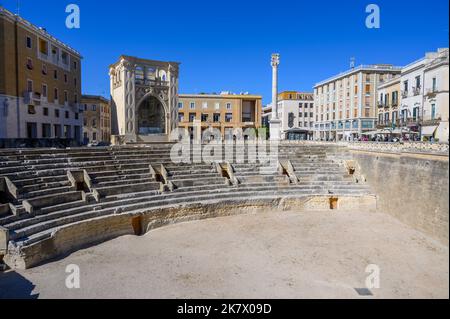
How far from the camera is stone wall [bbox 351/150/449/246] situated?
43.7 ft

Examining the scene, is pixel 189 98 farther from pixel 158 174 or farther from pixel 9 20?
pixel 158 174

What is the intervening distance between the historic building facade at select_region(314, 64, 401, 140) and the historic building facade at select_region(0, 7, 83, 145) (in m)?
36.2

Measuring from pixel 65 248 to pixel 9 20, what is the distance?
2184 centimetres

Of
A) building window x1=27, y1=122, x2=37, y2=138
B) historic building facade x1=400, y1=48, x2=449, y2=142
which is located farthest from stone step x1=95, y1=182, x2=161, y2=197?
historic building facade x1=400, y1=48, x2=449, y2=142

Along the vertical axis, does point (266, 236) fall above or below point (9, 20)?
below

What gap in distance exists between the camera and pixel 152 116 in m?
35.8

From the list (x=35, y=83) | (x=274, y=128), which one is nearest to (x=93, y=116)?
(x=35, y=83)

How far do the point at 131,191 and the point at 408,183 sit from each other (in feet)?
46.6

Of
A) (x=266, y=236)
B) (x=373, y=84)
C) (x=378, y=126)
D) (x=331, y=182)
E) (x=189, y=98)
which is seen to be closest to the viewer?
(x=266, y=236)

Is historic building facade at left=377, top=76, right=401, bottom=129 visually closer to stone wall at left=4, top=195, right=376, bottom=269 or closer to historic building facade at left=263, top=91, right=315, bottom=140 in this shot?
stone wall at left=4, top=195, right=376, bottom=269

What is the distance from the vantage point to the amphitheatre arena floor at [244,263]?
8.90 meters

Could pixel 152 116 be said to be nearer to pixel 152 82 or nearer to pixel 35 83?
pixel 152 82

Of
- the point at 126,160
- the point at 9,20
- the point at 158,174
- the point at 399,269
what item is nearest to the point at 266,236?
the point at 399,269

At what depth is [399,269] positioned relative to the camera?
392 inches
